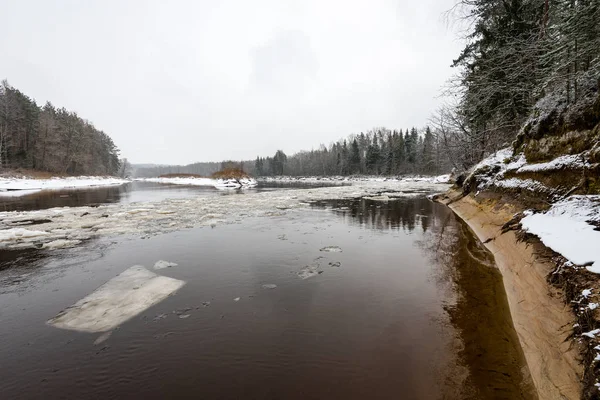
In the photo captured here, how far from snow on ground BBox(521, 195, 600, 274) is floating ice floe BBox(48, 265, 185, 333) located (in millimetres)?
7206

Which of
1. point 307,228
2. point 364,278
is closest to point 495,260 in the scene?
point 364,278

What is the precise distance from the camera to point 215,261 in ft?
24.4

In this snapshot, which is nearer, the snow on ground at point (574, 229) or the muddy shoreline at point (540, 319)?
the muddy shoreline at point (540, 319)

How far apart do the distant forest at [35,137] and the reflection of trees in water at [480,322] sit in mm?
64417

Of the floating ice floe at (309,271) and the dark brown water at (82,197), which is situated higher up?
the dark brown water at (82,197)

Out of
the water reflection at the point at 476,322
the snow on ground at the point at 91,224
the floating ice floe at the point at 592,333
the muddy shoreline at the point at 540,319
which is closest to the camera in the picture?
the floating ice floe at the point at 592,333

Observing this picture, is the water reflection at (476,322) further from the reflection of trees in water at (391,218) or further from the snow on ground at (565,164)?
the snow on ground at (565,164)

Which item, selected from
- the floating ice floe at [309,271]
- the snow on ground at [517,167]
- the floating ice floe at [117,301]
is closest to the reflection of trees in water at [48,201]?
the floating ice floe at [117,301]

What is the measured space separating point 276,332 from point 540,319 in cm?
406

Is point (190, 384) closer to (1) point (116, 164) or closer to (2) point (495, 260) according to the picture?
(2) point (495, 260)

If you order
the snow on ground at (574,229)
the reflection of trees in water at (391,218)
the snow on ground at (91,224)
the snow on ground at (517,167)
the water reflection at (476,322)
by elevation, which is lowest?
the water reflection at (476,322)

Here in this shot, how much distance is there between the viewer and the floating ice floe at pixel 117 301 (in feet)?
14.5

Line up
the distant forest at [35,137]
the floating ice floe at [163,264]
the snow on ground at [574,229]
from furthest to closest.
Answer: the distant forest at [35,137] → the floating ice floe at [163,264] → the snow on ground at [574,229]

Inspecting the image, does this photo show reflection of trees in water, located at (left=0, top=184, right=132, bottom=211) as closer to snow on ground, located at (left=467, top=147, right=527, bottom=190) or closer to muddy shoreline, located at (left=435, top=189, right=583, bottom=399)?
muddy shoreline, located at (left=435, top=189, right=583, bottom=399)
